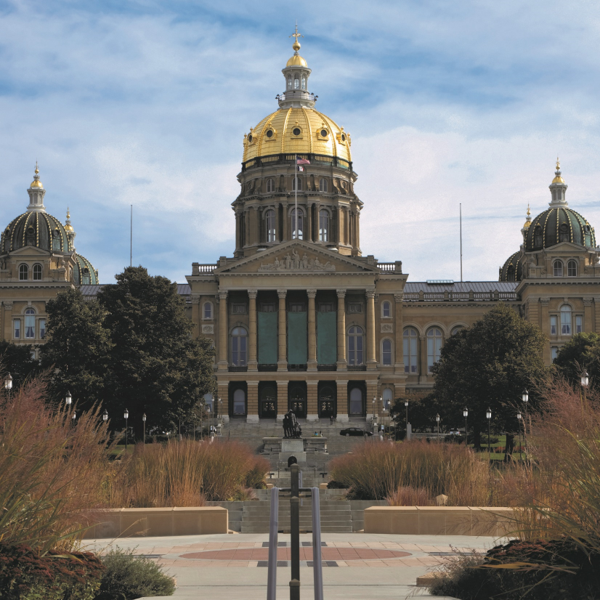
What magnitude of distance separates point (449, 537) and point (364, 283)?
77921 mm

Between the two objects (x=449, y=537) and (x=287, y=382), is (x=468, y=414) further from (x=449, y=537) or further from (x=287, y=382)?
(x=449, y=537)

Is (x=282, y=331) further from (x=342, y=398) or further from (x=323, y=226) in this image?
(x=323, y=226)

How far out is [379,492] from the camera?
1471 inches

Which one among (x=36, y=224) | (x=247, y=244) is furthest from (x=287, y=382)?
(x=36, y=224)

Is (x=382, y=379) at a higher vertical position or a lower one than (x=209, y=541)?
higher

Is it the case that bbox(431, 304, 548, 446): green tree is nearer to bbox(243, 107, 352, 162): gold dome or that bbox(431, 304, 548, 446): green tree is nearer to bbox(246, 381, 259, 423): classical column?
bbox(246, 381, 259, 423): classical column

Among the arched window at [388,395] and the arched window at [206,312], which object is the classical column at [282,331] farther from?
the arched window at [388,395]

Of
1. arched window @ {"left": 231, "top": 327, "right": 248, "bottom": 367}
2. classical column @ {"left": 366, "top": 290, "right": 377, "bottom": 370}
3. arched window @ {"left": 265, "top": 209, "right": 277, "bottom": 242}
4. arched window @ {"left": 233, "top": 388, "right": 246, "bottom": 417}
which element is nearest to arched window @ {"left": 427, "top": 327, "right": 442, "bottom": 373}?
classical column @ {"left": 366, "top": 290, "right": 377, "bottom": 370}

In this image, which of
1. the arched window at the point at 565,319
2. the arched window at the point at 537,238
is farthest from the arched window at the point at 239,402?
the arched window at the point at 537,238

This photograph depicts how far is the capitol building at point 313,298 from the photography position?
106 m

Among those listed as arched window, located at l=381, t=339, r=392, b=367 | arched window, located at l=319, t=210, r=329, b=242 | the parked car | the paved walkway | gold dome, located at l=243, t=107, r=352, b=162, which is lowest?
the paved walkway

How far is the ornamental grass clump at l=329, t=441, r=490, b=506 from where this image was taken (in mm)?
33500

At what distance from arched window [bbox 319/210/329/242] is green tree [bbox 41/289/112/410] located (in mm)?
52283

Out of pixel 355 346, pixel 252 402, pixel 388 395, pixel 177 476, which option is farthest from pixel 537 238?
pixel 177 476
